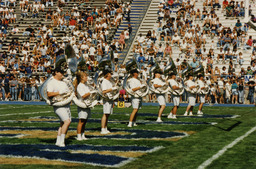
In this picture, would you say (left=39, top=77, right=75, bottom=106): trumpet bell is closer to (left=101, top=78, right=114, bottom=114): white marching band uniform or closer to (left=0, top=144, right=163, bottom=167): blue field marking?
(left=0, top=144, right=163, bottom=167): blue field marking

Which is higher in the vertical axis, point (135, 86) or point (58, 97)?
point (135, 86)

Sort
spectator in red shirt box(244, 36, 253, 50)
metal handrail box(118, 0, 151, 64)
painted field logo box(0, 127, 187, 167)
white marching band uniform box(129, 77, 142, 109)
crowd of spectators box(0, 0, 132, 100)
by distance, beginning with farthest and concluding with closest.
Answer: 1. metal handrail box(118, 0, 151, 64)
2. crowd of spectators box(0, 0, 132, 100)
3. spectator in red shirt box(244, 36, 253, 50)
4. white marching band uniform box(129, 77, 142, 109)
5. painted field logo box(0, 127, 187, 167)

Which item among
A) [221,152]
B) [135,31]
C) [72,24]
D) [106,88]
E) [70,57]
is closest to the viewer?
[221,152]

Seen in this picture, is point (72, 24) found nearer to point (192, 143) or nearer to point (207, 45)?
point (207, 45)

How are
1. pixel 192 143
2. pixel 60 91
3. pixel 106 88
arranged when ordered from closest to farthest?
pixel 60 91
pixel 192 143
pixel 106 88

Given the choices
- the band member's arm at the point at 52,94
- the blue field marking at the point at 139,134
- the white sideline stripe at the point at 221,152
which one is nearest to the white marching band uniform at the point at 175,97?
the blue field marking at the point at 139,134

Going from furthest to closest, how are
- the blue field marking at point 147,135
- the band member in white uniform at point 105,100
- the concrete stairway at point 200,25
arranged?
the concrete stairway at point 200,25 → the band member in white uniform at point 105,100 → the blue field marking at point 147,135

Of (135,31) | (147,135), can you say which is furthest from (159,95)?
(135,31)

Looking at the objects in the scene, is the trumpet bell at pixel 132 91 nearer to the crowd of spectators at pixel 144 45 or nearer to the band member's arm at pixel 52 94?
the band member's arm at pixel 52 94

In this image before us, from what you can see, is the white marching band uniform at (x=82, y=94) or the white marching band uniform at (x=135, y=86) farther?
the white marching band uniform at (x=135, y=86)

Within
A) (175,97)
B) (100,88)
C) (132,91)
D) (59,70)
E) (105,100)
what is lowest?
(175,97)

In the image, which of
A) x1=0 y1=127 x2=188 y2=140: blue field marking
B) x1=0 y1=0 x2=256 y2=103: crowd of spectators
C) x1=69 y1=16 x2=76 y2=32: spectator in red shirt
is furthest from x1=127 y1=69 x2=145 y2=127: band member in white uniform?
x1=69 y1=16 x2=76 y2=32: spectator in red shirt

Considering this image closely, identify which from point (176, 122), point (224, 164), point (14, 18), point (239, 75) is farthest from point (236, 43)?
point (224, 164)

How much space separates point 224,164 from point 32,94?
73.2 ft
